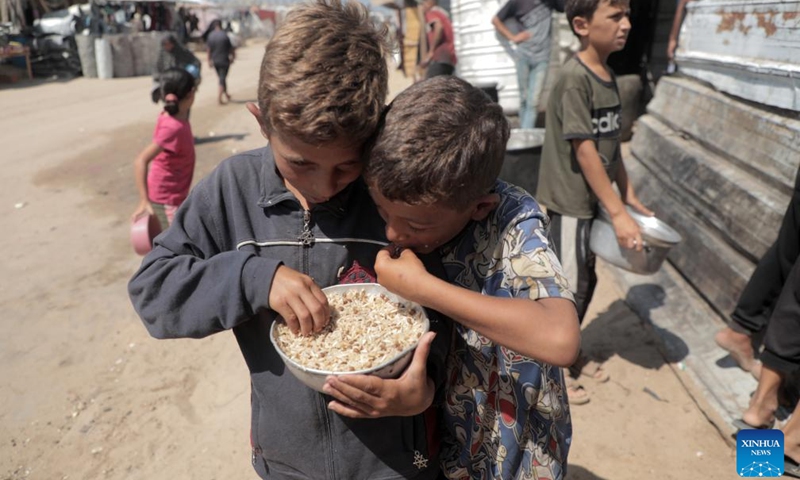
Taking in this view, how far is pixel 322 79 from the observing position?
1196 millimetres

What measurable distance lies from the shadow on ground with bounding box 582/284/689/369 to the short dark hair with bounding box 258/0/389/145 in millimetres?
3169

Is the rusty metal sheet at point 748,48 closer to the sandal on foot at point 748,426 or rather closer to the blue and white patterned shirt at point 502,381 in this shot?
the sandal on foot at point 748,426

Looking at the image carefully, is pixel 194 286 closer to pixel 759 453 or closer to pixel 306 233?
pixel 306 233

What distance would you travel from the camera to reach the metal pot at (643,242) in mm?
3172

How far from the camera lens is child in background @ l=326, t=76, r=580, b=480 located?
1.22 m

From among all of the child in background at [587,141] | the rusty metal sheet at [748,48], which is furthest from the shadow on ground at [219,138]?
the child in background at [587,141]

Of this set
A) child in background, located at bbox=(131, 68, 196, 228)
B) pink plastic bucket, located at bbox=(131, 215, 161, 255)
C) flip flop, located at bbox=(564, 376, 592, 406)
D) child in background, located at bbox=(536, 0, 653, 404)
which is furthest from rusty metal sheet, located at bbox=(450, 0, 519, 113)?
flip flop, located at bbox=(564, 376, 592, 406)

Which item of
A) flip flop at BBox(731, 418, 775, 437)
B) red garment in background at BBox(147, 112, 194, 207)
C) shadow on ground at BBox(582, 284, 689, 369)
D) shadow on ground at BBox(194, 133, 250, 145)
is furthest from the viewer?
shadow on ground at BBox(194, 133, 250, 145)

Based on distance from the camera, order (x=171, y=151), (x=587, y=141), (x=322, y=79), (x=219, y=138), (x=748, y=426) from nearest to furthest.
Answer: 1. (x=322, y=79)
2. (x=748, y=426)
3. (x=587, y=141)
4. (x=171, y=151)
5. (x=219, y=138)

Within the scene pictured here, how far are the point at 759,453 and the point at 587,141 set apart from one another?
1.80 m

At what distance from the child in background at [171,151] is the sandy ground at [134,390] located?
95 cm

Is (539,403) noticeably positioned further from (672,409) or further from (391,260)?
(672,409)

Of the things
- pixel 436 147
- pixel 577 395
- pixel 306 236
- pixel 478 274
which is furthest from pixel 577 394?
pixel 436 147

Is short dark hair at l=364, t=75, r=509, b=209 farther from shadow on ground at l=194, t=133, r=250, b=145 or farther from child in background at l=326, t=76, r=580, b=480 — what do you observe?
shadow on ground at l=194, t=133, r=250, b=145
